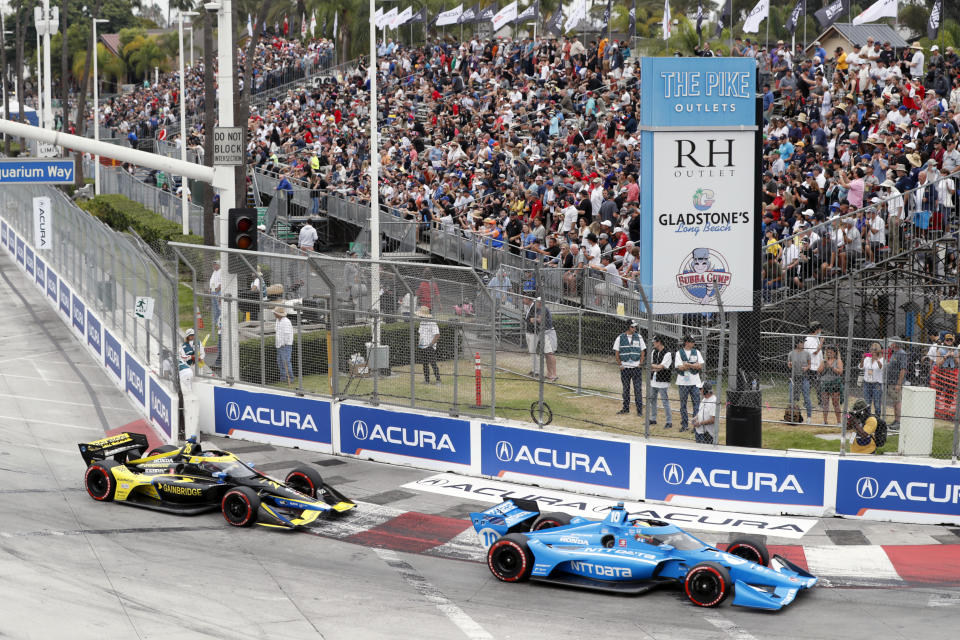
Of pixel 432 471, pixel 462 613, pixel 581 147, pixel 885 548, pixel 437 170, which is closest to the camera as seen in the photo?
pixel 462 613

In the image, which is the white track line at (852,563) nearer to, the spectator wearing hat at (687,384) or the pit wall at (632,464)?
the pit wall at (632,464)

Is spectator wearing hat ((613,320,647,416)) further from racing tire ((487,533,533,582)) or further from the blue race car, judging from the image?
racing tire ((487,533,533,582))

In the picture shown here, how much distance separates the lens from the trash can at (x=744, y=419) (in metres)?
16.0

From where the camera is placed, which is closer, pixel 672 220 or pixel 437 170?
pixel 672 220

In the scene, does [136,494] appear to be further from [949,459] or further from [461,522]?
[949,459]

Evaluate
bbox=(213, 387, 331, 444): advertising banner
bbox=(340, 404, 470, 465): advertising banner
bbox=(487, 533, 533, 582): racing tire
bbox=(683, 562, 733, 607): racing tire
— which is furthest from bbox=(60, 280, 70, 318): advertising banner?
bbox=(683, 562, 733, 607): racing tire

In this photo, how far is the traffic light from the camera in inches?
755

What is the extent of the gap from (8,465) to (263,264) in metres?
5.04

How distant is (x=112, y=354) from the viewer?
25172mm

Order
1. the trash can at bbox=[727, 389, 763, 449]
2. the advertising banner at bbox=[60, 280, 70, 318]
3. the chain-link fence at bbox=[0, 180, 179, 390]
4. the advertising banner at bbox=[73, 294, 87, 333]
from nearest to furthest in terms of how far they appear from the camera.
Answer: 1. the trash can at bbox=[727, 389, 763, 449]
2. the chain-link fence at bbox=[0, 180, 179, 390]
3. the advertising banner at bbox=[73, 294, 87, 333]
4. the advertising banner at bbox=[60, 280, 70, 318]

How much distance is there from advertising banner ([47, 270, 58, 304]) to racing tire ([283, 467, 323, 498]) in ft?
64.8

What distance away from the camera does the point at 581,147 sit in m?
32.2

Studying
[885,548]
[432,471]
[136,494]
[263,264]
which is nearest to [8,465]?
[136,494]

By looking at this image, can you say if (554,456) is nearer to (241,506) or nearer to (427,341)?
(427,341)
